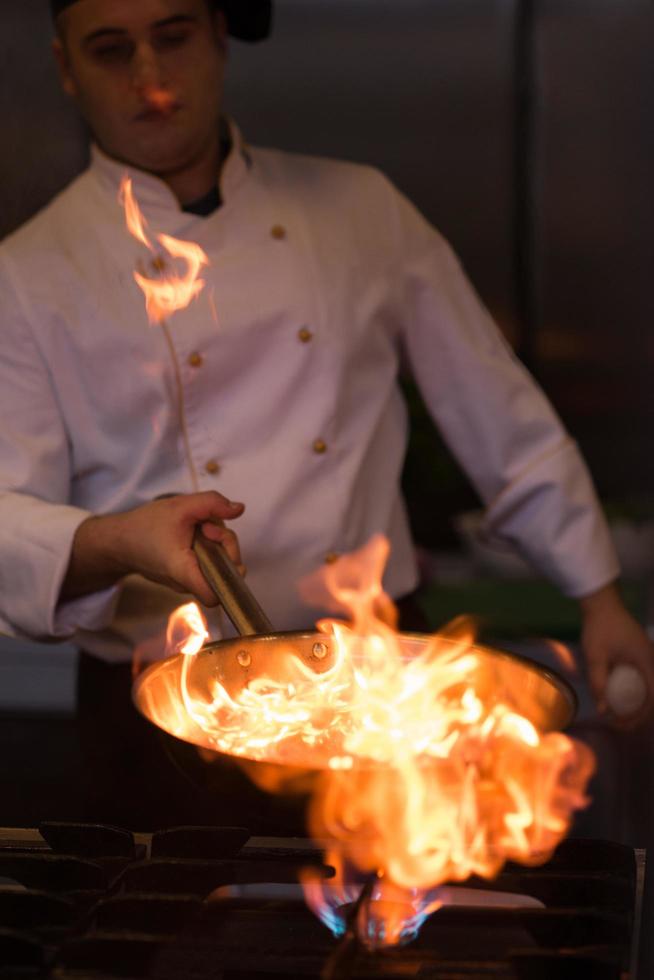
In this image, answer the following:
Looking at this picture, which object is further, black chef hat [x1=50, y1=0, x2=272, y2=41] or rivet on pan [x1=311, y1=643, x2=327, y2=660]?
black chef hat [x1=50, y1=0, x2=272, y2=41]

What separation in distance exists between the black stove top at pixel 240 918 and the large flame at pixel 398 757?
0.07 ft

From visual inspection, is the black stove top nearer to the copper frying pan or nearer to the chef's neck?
the copper frying pan

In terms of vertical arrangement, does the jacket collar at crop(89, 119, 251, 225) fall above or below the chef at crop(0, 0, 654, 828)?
above

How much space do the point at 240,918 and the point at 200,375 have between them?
0.49 metres

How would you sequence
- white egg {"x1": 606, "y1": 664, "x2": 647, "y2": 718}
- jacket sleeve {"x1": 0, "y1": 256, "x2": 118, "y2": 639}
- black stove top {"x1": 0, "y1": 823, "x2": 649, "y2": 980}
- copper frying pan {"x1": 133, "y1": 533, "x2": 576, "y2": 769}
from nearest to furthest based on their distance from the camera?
black stove top {"x1": 0, "y1": 823, "x2": 649, "y2": 980}
copper frying pan {"x1": 133, "y1": 533, "x2": 576, "y2": 769}
jacket sleeve {"x1": 0, "y1": 256, "x2": 118, "y2": 639}
white egg {"x1": 606, "y1": 664, "x2": 647, "y2": 718}

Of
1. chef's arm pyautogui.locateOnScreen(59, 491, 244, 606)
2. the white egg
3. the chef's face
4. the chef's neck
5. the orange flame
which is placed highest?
the chef's face

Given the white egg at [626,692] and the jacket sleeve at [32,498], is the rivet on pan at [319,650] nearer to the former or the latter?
the jacket sleeve at [32,498]

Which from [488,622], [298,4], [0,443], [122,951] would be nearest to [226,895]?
[122,951]

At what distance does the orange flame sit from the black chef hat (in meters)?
0.16

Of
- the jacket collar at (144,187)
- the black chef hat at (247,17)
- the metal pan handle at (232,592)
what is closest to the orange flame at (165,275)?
the jacket collar at (144,187)

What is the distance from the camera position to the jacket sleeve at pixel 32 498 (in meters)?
1.01

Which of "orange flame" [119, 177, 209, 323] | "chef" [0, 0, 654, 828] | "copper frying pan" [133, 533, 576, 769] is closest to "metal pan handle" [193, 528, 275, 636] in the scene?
"copper frying pan" [133, 533, 576, 769]

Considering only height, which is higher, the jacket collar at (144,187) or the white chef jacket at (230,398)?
the jacket collar at (144,187)

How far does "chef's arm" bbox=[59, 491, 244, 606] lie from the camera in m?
0.91
